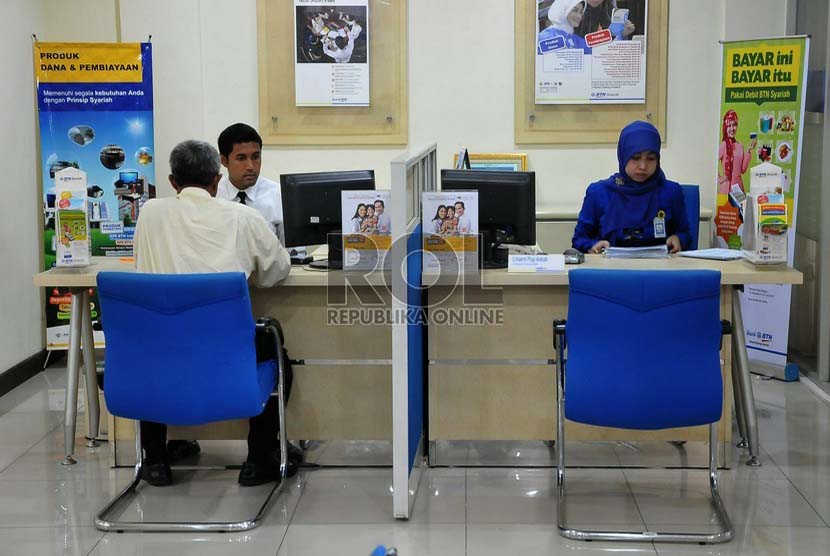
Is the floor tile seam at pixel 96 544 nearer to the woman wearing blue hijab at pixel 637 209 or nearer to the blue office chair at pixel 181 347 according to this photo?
the blue office chair at pixel 181 347

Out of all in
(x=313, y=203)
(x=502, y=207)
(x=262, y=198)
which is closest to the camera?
(x=502, y=207)

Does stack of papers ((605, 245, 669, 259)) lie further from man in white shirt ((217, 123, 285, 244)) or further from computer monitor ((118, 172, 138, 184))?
computer monitor ((118, 172, 138, 184))

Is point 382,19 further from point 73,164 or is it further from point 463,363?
point 463,363

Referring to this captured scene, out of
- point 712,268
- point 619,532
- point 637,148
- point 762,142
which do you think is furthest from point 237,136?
point 762,142

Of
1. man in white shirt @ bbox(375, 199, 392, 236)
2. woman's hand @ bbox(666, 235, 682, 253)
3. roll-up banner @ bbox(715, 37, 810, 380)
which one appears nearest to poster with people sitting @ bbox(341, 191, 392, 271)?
man in white shirt @ bbox(375, 199, 392, 236)

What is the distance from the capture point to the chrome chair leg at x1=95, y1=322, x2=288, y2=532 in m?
4.05

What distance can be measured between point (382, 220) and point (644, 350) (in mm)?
1199

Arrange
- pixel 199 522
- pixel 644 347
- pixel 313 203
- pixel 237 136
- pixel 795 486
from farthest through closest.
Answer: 1. pixel 237 136
2. pixel 313 203
3. pixel 795 486
4. pixel 199 522
5. pixel 644 347

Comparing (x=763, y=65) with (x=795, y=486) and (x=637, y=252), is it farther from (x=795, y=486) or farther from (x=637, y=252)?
(x=795, y=486)

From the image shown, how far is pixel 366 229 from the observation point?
431cm

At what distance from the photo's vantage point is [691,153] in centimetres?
682

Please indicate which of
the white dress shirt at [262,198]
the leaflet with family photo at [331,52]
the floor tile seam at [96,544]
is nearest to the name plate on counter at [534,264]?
the white dress shirt at [262,198]

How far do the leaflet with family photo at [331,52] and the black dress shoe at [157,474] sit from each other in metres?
3.02

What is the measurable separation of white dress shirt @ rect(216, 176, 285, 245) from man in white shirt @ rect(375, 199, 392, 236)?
1319 mm
